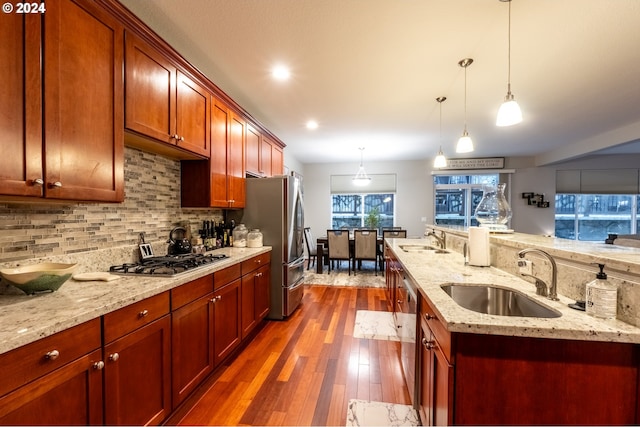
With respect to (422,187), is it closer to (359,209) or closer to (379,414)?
(359,209)

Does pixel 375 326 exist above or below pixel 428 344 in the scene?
below

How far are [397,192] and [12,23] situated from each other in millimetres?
6493

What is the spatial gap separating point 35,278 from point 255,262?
62.6 inches

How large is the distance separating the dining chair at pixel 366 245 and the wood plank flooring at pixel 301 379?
2.27 m

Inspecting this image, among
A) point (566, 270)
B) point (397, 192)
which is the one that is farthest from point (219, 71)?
point (397, 192)

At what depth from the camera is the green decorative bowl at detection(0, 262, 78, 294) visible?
3.54 feet

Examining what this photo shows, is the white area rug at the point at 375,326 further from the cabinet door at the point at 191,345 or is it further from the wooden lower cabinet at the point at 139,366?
the wooden lower cabinet at the point at 139,366

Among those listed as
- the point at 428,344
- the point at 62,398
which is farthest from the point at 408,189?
Result: the point at 62,398

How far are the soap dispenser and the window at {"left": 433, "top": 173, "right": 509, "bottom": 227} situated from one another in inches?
236

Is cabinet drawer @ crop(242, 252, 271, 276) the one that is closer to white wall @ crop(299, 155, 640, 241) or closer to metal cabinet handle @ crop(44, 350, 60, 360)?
metal cabinet handle @ crop(44, 350, 60, 360)

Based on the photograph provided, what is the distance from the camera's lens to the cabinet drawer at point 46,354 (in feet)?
2.60

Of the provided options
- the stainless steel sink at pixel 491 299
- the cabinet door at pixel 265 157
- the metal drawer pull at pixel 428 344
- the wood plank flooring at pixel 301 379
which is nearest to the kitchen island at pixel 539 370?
the metal drawer pull at pixel 428 344

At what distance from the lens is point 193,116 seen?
6.84 ft

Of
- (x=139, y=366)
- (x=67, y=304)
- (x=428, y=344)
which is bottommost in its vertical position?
(x=139, y=366)
